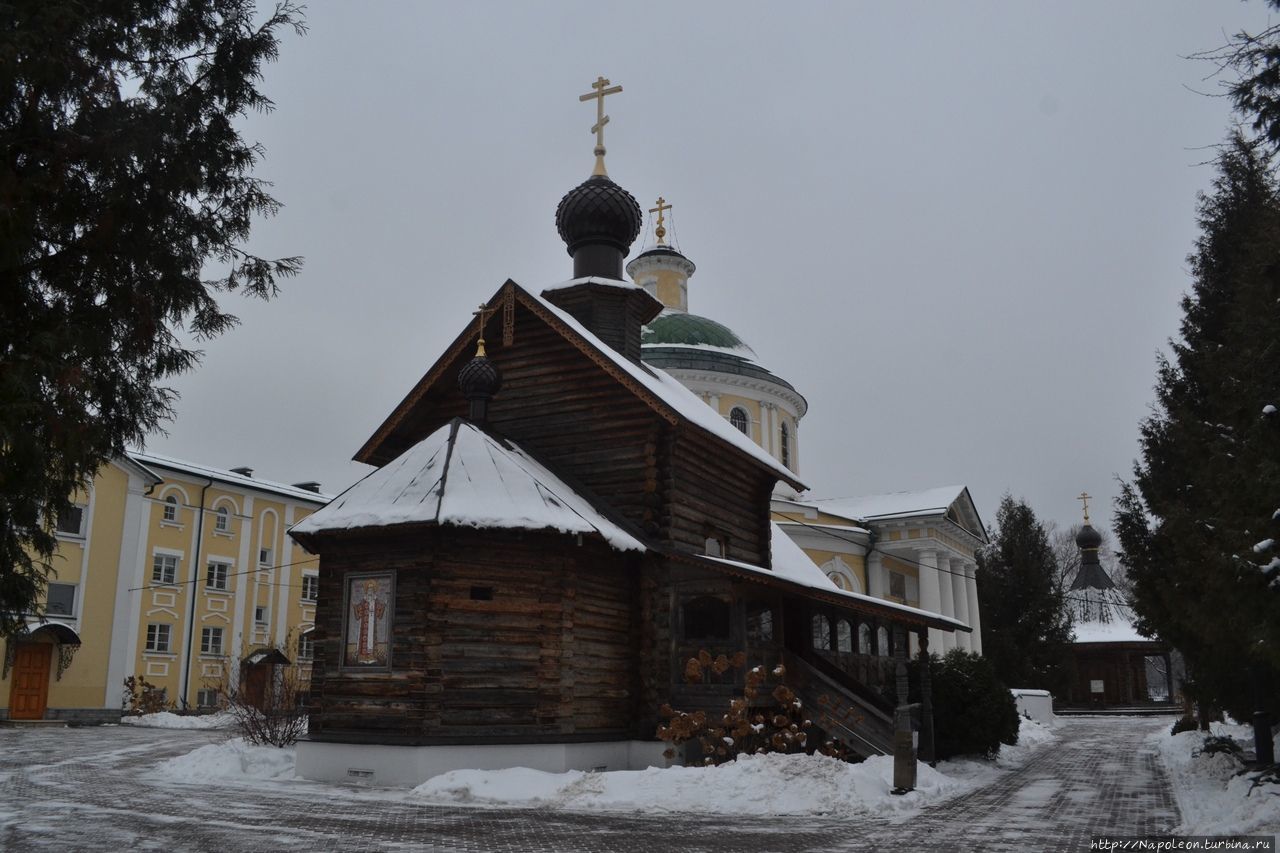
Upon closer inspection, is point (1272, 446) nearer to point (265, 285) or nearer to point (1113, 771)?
point (265, 285)

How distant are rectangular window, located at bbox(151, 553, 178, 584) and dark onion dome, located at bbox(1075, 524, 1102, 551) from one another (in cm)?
4537

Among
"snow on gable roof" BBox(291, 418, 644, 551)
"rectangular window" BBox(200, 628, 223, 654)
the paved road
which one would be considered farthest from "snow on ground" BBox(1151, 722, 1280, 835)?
"rectangular window" BBox(200, 628, 223, 654)

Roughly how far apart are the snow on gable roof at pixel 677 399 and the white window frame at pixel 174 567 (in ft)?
64.8

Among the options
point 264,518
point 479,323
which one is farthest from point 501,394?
point 264,518

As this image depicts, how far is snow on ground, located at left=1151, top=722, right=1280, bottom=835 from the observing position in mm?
9641

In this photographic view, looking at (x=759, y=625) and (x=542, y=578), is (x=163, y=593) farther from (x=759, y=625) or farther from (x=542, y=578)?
(x=542, y=578)

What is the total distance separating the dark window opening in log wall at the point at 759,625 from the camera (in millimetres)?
17281

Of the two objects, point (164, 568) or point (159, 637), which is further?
point (164, 568)

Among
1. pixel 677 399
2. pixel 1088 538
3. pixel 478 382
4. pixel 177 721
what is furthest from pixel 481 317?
pixel 1088 538

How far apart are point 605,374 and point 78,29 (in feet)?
34.6

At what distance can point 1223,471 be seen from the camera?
11.5m

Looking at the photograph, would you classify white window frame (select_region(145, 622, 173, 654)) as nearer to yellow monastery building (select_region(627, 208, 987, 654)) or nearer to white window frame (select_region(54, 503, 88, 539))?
white window frame (select_region(54, 503, 88, 539))

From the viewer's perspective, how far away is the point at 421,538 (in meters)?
14.2

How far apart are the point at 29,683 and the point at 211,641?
655 centimetres
